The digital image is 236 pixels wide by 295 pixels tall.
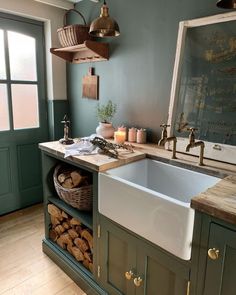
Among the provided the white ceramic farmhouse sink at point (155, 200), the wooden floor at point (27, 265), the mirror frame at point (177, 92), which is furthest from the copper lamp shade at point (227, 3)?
the wooden floor at point (27, 265)

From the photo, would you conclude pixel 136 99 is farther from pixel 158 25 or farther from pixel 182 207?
pixel 182 207

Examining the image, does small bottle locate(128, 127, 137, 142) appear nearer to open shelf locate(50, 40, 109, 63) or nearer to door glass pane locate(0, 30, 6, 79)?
open shelf locate(50, 40, 109, 63)

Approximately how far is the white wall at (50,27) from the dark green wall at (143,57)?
Result: 1.03 ft

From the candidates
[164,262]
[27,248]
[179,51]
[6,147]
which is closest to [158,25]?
[179,51]

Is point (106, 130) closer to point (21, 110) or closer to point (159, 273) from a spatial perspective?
point (21, 110)

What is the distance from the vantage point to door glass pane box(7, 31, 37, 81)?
7.73 feet

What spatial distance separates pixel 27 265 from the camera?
6.30ft

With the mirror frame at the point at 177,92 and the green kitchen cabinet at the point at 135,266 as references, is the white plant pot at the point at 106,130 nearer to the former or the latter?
the mirror frame at the point at 177,92

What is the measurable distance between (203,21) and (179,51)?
220mm

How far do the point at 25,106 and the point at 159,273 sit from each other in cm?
209

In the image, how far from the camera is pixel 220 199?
97cm

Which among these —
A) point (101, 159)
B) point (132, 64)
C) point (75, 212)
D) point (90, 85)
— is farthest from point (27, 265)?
point (132, 64)

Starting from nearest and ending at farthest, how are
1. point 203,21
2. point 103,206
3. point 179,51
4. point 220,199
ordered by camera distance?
point 220,199 < point 103,206 < point 203,21 < point 179,51

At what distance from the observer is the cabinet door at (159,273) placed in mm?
1093
